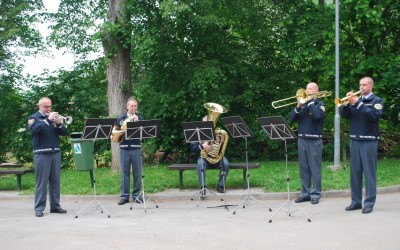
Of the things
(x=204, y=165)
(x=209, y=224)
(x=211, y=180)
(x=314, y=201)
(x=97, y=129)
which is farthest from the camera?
(x=211, y=180)

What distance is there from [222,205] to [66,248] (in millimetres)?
3775

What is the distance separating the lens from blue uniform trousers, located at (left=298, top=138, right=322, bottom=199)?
10.2m

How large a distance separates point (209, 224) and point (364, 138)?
2904 mm

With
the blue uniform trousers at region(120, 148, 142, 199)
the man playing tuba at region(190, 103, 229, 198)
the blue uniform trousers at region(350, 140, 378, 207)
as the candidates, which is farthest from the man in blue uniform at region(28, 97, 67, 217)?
the blue uniform trousers at region(350, 140, 378, 207)

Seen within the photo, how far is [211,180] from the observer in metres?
12.6

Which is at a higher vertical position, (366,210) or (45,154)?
(45,154)

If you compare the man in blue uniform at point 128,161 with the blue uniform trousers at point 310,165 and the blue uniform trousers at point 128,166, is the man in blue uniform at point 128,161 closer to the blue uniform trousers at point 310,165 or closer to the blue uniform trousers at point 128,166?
the blue uniform trousers at point 128,166

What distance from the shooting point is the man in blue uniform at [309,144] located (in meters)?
10.0

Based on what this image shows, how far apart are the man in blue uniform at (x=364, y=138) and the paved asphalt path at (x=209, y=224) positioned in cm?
36

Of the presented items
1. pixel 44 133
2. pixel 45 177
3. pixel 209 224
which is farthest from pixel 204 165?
pixel 44 133

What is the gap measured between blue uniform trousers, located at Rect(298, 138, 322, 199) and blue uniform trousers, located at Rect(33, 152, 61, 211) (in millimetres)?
4482

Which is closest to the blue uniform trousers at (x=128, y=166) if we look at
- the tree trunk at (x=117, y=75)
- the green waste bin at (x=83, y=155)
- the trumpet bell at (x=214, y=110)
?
the trumpet bell at (x=214, y=110)

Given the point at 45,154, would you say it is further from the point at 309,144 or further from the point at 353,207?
the point at 353,207

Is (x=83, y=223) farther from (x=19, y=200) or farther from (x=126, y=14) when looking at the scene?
(x=126, y=14)
